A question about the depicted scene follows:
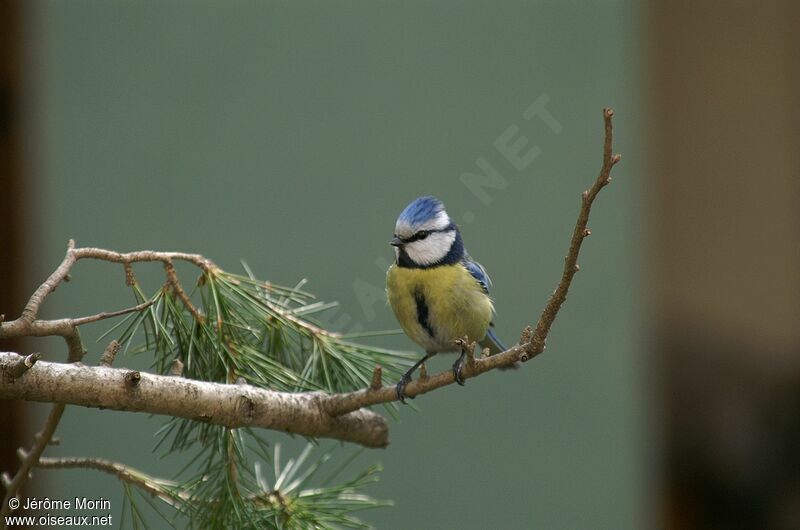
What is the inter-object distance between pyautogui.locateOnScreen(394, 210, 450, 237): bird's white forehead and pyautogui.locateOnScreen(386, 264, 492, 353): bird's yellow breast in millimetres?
91

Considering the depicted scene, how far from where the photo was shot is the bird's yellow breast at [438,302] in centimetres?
66

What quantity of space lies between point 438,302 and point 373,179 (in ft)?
1.37

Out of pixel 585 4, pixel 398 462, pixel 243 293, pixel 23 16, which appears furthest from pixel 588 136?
pixel 23 16

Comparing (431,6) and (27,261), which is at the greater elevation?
(431,6)

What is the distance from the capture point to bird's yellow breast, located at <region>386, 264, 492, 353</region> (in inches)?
25.9

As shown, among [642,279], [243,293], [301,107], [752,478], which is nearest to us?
[243,293]

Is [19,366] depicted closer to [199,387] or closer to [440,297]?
[199,387]

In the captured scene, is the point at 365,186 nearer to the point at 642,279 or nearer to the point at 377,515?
the point at 377,515

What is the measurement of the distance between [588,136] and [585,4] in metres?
0.20

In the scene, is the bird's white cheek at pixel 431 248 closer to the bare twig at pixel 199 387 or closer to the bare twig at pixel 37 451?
the bare twig at pixel 199 387

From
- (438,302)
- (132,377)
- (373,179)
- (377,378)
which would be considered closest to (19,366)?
(132,377)

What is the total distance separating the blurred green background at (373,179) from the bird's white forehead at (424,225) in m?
0.43

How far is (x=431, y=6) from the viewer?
117 cm

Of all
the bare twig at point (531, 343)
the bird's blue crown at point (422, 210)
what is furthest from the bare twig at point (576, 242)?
the bird's blue crown at point (422, 210)
